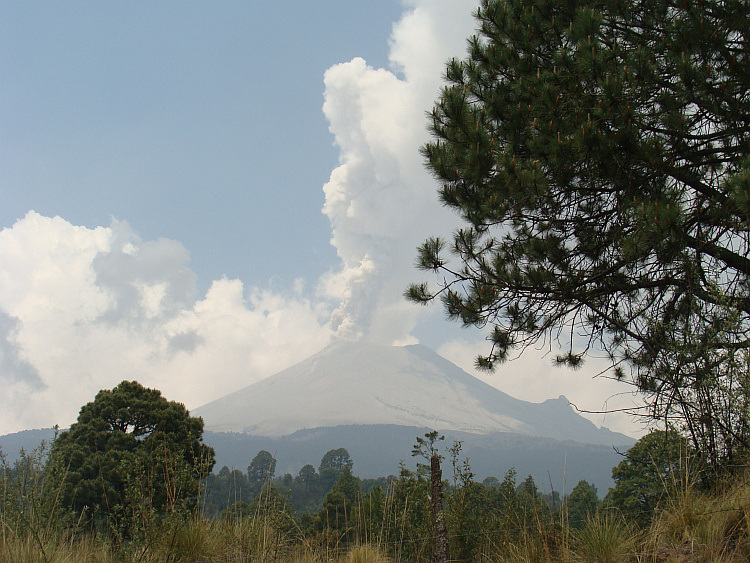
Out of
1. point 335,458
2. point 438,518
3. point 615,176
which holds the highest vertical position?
point 615,176

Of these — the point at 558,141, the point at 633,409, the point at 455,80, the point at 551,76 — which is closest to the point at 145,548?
the point at 633,409

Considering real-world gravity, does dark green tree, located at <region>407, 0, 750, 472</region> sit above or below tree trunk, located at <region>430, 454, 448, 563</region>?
above

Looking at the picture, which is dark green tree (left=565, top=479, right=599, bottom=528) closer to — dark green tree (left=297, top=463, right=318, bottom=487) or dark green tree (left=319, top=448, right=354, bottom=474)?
dark green tree (left=297, top=463, right=318, bottom=487)

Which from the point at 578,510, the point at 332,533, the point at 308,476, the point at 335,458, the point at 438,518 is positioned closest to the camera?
the point at 438,518

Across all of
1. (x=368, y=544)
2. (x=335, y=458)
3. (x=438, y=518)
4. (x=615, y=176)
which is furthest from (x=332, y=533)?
(x=335, y=458)

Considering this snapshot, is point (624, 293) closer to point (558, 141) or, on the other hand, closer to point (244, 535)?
point (558, 141)

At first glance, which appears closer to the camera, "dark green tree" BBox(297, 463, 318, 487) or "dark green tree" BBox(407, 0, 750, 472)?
"dark green tree" BBox(407, 0, 750, 472)

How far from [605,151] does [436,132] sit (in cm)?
237

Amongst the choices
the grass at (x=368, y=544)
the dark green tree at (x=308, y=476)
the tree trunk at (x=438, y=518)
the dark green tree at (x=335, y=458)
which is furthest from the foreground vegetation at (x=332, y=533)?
the dark green tree at (x=335, y=458)

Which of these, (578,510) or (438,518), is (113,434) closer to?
(438,518)

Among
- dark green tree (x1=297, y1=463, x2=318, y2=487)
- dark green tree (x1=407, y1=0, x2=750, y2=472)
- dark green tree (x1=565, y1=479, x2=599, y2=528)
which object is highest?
dark green tree (x1=407, y1=0, x2=750, y2=472)

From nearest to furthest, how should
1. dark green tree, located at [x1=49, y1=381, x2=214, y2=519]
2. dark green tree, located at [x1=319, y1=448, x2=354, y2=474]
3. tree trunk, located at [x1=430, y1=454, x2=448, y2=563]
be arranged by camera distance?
tree trunk, located at [x1=430, y1=454, x2=448, y2=563]
dark green tree, located at [x1=49, y1=381, x2=214, y2=519]
dark green tree, located at [x1=319, y1=448, x2=354, y2=474]

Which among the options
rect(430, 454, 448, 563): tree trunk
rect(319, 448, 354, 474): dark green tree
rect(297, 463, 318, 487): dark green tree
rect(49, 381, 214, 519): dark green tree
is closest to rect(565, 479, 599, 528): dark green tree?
rect(430, 454, 448, 563): tree trunk

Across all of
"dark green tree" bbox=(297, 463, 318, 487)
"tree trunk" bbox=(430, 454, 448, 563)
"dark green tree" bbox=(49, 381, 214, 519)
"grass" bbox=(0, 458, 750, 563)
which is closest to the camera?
"grass" bbox=(0, 458, 750, 563)
